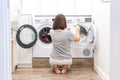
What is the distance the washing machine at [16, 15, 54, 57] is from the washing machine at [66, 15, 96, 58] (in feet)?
1.47

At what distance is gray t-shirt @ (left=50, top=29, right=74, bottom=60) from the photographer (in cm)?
390

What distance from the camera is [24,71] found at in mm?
4121

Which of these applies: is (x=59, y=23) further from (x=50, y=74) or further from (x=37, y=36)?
(x=50, y=74)

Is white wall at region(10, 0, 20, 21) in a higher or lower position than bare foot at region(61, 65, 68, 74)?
higher

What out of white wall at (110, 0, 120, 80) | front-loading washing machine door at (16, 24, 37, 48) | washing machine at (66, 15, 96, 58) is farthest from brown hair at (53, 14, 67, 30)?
white wall at (110, 0, 120, 80)

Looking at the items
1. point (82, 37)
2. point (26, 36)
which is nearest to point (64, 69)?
point (82, 37)

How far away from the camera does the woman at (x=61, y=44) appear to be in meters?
3.90

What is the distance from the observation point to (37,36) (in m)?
4.30

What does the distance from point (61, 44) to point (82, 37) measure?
62 centimetres

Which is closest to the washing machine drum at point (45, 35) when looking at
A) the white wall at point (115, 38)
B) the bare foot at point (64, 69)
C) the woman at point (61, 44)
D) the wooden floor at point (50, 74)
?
the woman at point (61, 44)

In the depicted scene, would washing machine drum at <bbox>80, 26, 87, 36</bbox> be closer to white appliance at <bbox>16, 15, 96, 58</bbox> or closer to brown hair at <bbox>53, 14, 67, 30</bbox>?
white appliance at <bbox>16, 15, 96, 58</bbox>
